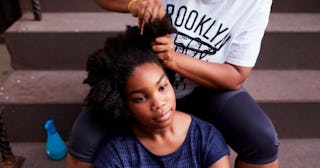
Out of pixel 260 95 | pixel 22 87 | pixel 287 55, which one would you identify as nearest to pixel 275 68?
pixel 287 55

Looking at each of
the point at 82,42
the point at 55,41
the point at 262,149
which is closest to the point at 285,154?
the point at 262,149

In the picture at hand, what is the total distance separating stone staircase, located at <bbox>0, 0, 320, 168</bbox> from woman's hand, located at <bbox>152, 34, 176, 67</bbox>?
916 mm

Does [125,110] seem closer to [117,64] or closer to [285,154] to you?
[117,64]

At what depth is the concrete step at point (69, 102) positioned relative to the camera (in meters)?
1.91

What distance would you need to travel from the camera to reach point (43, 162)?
6.18 feet

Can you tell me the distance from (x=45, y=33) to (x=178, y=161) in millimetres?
1235

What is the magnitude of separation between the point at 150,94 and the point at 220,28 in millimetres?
426

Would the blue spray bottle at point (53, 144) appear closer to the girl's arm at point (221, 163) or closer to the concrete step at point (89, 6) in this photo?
the concrete step at point (89, 6)

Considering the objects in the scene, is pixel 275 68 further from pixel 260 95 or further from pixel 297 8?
pixel 297 8

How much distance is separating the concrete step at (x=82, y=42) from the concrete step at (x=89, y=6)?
13 centimetres

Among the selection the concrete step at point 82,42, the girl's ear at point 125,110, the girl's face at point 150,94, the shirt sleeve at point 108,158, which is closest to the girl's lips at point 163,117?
the girl's face at point 150,94

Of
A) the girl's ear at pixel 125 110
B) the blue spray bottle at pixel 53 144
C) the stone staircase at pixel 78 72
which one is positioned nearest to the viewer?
the girl's ear at pixel 125 110

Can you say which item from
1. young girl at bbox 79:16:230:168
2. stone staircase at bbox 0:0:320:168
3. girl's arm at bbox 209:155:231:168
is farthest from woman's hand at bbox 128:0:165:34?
stone staircase at bbox 0:0:320:168

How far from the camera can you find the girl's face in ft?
3.49
